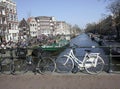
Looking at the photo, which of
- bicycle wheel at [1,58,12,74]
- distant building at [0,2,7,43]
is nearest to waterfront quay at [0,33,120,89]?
bicycle wheel at [1,58,12,74]

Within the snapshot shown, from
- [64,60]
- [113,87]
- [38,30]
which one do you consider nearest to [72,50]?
[64,60]

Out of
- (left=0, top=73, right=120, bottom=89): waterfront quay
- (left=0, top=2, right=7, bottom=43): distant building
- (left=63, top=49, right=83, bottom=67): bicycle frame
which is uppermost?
(left=0, top=2, right=7, bottom=43): distant building

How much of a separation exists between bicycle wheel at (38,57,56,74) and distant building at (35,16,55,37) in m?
132

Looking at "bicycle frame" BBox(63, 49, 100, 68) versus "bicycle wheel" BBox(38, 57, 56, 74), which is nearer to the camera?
"bicycle frame" BBox(63, 49, 100, 68)

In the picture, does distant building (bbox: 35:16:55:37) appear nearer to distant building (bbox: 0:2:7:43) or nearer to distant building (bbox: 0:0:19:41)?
distant building (bbox: 0:0:19:41)

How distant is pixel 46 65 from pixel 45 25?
140 metres

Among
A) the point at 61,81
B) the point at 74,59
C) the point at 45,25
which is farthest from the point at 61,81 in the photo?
the point at 45,25

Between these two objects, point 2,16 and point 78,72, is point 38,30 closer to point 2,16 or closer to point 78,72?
point 2,16

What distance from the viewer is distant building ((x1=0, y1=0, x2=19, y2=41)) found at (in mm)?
66375

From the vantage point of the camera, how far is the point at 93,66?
9.25 meters

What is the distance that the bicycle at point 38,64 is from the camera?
9383mm

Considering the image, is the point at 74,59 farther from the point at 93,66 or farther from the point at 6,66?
the point at 6,66

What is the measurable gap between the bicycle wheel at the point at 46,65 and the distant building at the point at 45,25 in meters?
132

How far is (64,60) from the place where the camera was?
9.59 meters
